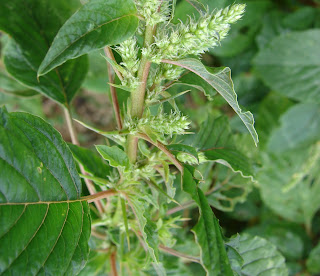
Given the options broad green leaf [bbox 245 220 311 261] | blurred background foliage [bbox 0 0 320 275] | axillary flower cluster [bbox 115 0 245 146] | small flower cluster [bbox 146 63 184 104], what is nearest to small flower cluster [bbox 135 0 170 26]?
axillary flower cluster [bbox 115 0 245 146]

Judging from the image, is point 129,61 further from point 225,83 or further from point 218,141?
point 218,141

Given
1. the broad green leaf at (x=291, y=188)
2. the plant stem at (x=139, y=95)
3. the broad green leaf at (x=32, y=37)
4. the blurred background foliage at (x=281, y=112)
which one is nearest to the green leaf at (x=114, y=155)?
the plant stem at (x=139, y=95)

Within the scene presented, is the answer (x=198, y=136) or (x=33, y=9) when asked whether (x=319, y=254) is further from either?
(x=33, y=9)

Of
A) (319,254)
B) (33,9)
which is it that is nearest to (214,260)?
(33,9)

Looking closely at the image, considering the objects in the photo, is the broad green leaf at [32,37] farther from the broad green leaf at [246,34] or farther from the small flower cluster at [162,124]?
the broad green leaf at [246,34]

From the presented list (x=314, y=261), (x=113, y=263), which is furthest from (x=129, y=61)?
(x=314, y=261)

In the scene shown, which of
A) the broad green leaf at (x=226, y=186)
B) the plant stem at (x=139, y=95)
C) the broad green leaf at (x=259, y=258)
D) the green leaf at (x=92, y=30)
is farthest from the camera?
the broad green leaf at (x=226, y=186)

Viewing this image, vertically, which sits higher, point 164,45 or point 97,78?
Answer: point 164,45
